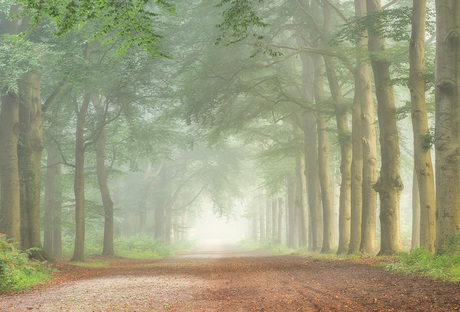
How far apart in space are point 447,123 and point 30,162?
1274 cm

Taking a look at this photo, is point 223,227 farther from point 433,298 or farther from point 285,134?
point 433,298

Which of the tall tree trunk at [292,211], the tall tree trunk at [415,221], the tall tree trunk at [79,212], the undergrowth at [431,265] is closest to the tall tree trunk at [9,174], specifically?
the tall tree trunk at [79,212]

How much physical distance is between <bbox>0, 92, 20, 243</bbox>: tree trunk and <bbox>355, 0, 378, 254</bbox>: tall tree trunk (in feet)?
36.3

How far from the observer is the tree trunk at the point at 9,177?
13.0m

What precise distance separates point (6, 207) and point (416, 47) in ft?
41.3

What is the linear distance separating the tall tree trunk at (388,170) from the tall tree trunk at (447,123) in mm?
3132

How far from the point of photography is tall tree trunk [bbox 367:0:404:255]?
41.8 ft

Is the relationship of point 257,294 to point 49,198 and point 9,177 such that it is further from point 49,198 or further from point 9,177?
point 49,198

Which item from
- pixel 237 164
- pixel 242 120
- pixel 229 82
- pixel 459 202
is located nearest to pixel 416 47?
pixel 459 202

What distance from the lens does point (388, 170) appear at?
12.8m

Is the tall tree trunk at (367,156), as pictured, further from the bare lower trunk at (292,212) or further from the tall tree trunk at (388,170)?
the bare lower trunk at (292,212)

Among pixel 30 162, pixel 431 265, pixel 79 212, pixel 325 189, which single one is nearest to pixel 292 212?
pixel 325 189

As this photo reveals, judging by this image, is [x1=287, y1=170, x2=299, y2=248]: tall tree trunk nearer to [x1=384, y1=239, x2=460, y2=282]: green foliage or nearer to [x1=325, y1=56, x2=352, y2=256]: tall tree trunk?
[x1=325, y1=56, x2=352, y2=256]: tall tree trunk

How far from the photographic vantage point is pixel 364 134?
1536cm
